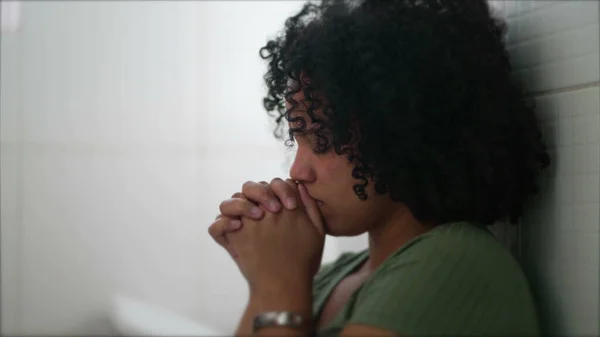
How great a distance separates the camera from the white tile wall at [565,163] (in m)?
0.54

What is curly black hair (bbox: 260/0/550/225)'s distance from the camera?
0.57 m

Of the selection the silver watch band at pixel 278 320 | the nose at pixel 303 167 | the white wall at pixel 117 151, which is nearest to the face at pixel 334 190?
the nose at pixel 303 167

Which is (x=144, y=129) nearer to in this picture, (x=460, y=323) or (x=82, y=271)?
(x=82, y=271)

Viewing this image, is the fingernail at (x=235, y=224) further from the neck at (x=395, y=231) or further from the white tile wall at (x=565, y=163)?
the white tile wall at (x=565, y=163)

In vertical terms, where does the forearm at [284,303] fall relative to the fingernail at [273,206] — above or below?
below

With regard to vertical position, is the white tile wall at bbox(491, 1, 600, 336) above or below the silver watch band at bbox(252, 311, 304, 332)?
above

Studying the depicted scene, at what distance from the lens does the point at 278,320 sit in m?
0.54

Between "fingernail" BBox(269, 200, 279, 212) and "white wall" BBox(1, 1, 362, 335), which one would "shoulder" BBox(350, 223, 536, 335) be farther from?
"white wall" BBox(1, 1, 362, 335)

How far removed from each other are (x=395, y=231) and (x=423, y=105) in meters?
0.15

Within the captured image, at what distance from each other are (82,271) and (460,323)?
0.71 meters

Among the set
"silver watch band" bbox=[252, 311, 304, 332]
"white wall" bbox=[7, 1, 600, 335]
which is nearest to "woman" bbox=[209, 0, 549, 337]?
"silver watch band" bbox=[252, 311, 304, 332]

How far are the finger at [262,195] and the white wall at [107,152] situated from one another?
29cm

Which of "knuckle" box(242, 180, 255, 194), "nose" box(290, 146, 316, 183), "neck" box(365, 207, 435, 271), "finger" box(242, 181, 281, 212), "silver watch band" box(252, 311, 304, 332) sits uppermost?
"nose" box(290, 146, 316, 183)

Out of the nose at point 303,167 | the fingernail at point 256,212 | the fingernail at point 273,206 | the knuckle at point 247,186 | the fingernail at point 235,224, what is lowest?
the fingernail at point 235,224
